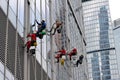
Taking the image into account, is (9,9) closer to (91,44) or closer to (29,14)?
(29,14)

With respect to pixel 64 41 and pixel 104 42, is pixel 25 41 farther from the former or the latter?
pixel 104 42

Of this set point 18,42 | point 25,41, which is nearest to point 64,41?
point 25,41

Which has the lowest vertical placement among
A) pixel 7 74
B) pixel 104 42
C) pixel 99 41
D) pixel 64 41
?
pixel 104 42

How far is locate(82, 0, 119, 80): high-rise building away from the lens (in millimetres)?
172000

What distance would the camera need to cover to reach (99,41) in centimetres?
17838

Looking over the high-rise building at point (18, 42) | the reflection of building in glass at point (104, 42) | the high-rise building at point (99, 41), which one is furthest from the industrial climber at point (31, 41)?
the reflection of building in glass at point (104, 42)

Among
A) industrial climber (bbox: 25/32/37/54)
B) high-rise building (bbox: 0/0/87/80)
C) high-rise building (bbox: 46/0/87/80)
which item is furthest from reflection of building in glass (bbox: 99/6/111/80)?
industrial climber (bbox: 25/32/37/54)

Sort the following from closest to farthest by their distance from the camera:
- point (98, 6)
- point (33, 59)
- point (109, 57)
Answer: point (33, 59)
point (109, 57)
point (98, 6)

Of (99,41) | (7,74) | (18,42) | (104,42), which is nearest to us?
Result: (7,74)

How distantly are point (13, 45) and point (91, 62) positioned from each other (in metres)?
159

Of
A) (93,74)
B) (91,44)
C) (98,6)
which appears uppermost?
(98,6)

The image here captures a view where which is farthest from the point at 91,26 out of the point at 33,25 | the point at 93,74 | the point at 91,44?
the point at 33,25

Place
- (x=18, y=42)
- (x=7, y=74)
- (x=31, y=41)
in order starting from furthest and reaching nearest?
(x=31, y=41), (x=18, y=42), (x=7, y=74)

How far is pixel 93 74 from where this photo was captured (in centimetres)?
17700
